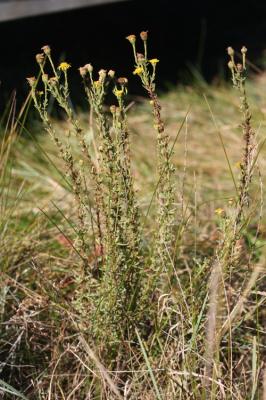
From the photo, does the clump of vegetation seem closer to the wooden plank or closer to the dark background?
the wooden plank

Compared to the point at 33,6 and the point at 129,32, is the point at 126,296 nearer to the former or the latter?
the point at 33,6

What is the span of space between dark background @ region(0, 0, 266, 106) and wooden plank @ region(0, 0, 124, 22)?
21cm

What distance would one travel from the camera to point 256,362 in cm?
177

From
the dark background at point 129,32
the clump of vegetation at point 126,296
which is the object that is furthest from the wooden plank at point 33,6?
the clump of vegetation at point 126,296

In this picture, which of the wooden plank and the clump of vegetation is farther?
the wooden plank

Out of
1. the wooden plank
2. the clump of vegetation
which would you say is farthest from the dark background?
the clump of vegetation

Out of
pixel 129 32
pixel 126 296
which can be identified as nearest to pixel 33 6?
pixel 129 32

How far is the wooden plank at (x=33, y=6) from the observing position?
3705mm

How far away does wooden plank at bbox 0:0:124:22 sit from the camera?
3705mm

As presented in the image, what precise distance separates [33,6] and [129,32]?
1.27m

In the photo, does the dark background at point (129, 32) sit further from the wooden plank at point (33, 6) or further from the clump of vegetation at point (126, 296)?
the clump of vegetation at point (126, 296)

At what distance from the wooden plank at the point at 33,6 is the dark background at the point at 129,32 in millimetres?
213

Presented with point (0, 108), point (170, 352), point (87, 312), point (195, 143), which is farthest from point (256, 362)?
point (0, 108)

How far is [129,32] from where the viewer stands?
5000mm
